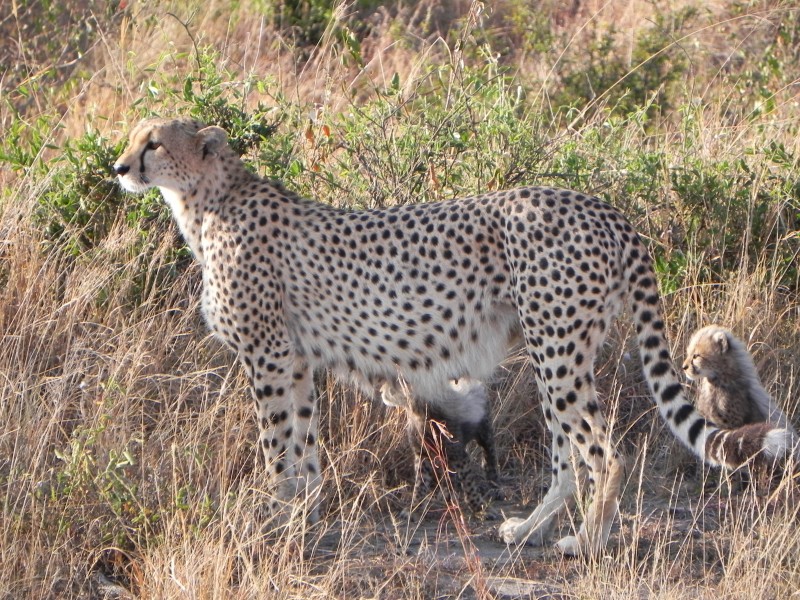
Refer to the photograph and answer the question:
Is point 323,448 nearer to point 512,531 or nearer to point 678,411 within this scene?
point 512,531

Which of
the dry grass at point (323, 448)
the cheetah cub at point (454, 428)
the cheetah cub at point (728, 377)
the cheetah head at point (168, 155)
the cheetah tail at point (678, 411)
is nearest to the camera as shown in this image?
the dry grass at point (323, 448)

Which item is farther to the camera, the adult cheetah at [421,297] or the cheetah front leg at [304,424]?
the cheetah front leg at [304,424]

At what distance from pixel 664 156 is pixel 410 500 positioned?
1.97 meters

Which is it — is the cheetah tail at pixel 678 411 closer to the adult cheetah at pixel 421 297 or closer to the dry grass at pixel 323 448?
the adult cheetah at pixel 421 297

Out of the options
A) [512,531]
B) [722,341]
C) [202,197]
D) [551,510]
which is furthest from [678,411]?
[202,197]

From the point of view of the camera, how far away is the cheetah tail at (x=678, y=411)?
3820mm

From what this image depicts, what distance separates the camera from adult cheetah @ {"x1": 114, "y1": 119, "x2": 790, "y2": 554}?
393 centimetres

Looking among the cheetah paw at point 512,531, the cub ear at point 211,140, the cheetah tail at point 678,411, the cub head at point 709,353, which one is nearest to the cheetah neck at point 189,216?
the cub ear at point 211,140

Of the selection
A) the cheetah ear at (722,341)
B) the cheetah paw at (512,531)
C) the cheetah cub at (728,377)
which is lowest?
the cheetah paw at (512,531)

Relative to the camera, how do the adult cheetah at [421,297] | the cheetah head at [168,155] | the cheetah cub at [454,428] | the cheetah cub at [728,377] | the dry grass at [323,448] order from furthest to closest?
the cheetah cub at [728,377] < the cheetah cub at [454,428] < the cheetah head at [168,155] < the adult cheetah at [421,297] < the dry grass at [323,448]

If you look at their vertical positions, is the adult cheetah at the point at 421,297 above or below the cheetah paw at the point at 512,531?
above

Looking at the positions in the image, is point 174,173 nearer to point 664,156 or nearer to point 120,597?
point 120,597

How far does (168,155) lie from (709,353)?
2.09 m

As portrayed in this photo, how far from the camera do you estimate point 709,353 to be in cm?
472
